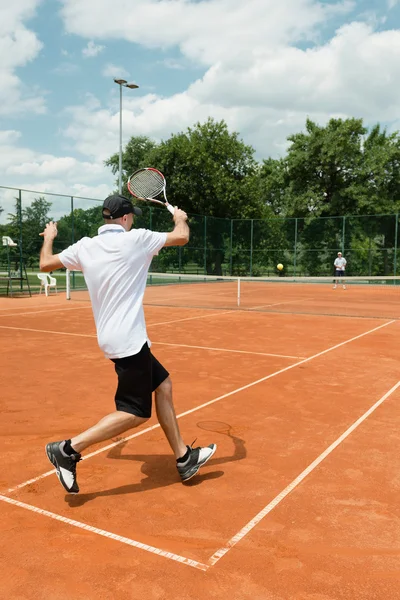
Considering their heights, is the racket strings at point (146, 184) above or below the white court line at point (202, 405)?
above

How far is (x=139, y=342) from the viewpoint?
10.3ft

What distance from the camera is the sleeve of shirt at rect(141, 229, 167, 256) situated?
3.18 m

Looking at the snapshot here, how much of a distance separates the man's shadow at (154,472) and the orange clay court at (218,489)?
0.05 feet

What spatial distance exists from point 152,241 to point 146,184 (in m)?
2.38

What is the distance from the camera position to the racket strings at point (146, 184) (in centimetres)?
533

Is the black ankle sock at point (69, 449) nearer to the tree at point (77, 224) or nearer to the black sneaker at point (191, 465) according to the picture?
the black sneaker at point (191, 465)

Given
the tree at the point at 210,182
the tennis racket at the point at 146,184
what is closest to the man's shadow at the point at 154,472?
the tennis racket at the point at 146,184

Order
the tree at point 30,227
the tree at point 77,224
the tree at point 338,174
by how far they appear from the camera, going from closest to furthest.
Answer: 1. the tree at point 30,227
2. the tree at point 77,224
3. the tree at point 338,174

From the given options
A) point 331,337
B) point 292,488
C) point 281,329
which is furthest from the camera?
point 281,329

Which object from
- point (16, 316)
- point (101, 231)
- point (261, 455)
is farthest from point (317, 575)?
point (16, 316)

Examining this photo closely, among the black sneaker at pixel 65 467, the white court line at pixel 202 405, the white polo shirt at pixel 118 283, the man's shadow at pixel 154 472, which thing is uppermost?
the white polo shirt at pixel 118 283

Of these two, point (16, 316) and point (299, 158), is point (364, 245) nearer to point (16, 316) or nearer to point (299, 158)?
point (299, 158)

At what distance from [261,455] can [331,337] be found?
590 cm

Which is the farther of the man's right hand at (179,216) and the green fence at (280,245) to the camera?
the green fence at (280,245)
